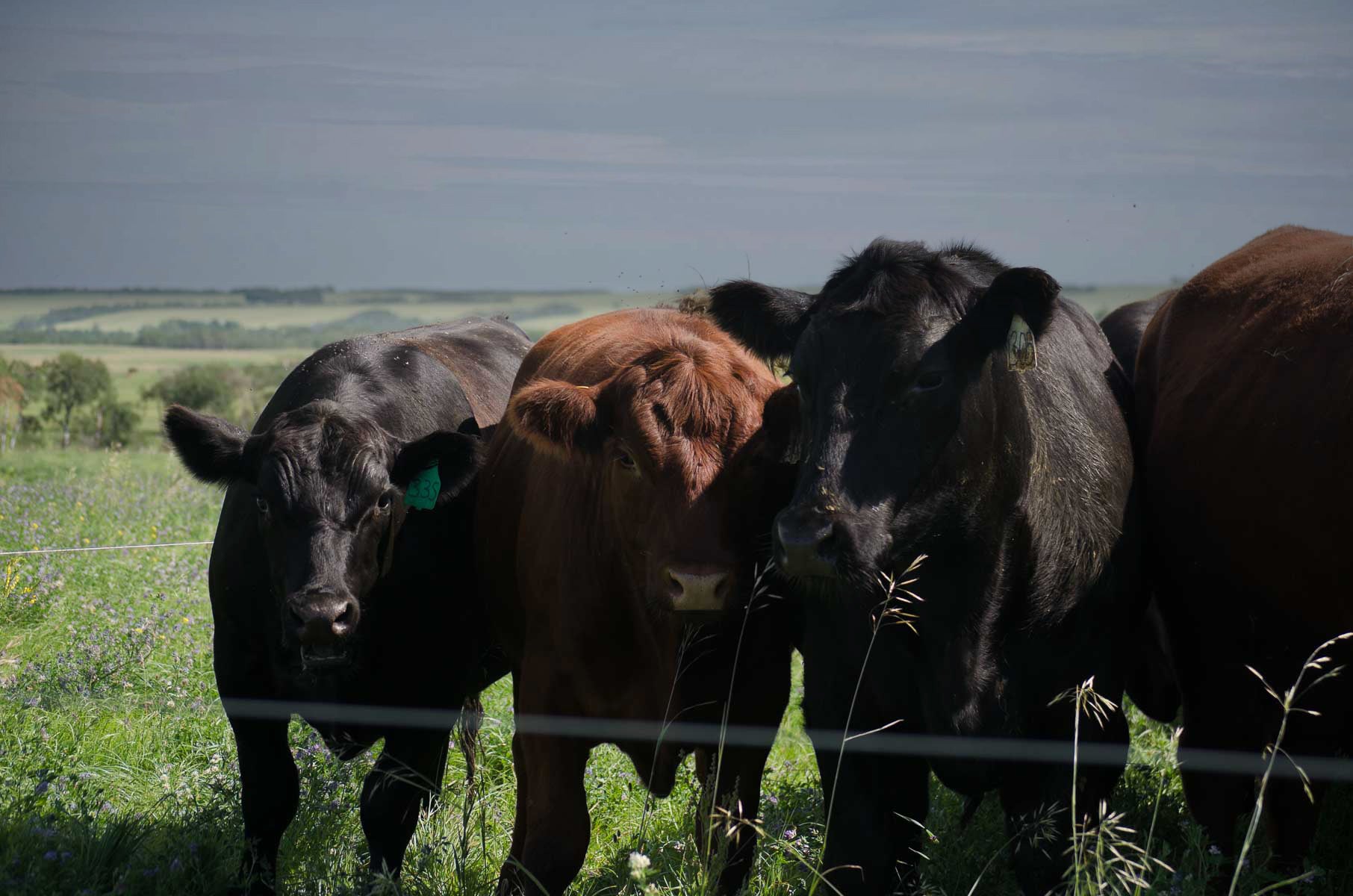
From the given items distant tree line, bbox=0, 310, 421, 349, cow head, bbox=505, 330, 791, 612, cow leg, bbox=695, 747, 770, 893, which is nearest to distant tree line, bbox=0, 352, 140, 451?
distant tree line, bbox=0, 310, 421, 349

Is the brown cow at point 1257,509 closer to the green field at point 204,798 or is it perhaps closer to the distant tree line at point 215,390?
the green field at point 204,798

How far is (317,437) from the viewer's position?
435 centimetres

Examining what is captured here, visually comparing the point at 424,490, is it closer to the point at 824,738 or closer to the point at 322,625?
the point at 322,625

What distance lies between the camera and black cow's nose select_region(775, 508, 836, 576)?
3.08m

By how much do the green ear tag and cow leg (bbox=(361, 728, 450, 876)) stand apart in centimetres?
85

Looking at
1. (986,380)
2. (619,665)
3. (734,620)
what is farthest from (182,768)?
(986,380)

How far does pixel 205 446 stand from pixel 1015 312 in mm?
2875

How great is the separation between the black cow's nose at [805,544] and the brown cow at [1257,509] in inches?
64.5

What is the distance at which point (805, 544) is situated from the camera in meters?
3.07

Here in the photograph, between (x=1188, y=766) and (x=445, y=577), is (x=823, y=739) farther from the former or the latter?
(x=445, y=577)

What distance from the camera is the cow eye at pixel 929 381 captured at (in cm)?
335

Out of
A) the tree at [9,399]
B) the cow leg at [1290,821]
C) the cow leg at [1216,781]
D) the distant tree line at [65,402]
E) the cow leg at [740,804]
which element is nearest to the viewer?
the cow leg at [740,804]

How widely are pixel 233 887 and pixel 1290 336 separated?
3987 millimetres

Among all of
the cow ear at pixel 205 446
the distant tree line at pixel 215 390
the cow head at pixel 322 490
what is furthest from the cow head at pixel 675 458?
the distant tree line at pixel 215 390
